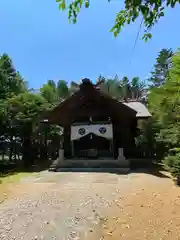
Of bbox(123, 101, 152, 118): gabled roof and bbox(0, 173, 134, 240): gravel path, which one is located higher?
bbox(123, 101, 152, 118): gabled roof

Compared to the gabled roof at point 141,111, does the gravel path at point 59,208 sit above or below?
below

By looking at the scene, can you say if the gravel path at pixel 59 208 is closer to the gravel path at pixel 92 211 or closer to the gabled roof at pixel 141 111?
the gravel path at pixel 92 211

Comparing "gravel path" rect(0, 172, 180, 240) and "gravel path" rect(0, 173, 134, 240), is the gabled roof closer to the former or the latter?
"gravel path" rect(0, 173, 134, 240)

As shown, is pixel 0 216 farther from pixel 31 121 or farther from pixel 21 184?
pixel 31 121

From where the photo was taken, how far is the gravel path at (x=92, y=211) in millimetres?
5465

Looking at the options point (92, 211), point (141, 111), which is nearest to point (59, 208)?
point (92, 211)

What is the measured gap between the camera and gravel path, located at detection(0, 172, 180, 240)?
5.46m

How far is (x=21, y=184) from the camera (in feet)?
36.1

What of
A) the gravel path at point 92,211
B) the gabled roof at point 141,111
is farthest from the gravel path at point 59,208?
the gabled roof at point 141,111

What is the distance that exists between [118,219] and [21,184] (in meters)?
5.66

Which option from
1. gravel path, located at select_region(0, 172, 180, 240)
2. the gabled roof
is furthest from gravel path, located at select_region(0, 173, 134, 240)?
the gabled roof

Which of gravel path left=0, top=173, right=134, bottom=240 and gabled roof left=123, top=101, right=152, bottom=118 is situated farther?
gabled roof left=123, top=101, right=152, bottom=118

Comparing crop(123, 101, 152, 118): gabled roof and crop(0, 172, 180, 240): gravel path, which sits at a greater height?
crop(123, 101, 152, 118): gabled roof

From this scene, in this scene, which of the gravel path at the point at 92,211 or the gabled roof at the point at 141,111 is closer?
the gravel path at the point at 92,211
